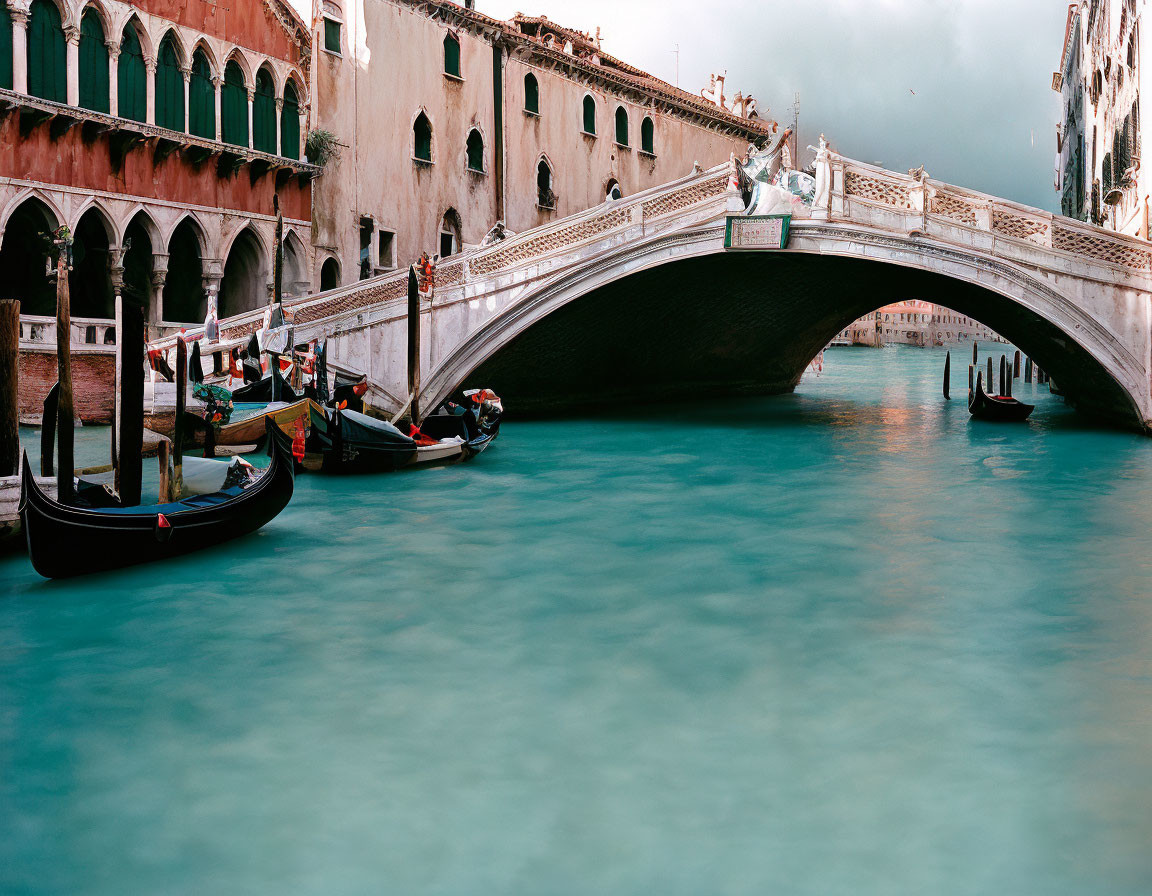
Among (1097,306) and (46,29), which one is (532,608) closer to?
(1097,306)

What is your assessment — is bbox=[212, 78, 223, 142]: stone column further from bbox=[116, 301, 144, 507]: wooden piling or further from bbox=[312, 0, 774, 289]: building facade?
bbox=[116, 301, 144, 507]: wooden piling

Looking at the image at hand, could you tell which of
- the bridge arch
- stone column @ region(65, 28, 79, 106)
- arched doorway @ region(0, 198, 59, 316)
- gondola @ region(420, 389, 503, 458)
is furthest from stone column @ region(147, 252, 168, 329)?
gondola @ region(420, 389, 503, 458)

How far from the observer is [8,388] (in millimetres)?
6332

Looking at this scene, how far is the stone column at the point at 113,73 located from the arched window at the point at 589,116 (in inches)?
339

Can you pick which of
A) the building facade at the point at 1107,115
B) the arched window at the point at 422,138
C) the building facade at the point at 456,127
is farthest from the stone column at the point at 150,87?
the building facade at the point at 1107,115

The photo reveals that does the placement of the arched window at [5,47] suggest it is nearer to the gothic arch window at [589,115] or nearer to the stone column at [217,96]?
the stone column at [217,96]

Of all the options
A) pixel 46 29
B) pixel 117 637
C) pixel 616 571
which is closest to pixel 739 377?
pixel 46 29

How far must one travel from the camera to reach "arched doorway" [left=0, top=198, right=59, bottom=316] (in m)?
13.0

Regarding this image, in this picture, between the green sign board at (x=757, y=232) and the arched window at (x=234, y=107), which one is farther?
the arched window at (x=234, y=107)

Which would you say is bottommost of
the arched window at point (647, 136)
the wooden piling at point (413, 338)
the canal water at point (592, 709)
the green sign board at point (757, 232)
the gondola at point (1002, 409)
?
the canal water at point (592, 709)

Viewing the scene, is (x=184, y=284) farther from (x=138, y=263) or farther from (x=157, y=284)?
(x=157, y=284)

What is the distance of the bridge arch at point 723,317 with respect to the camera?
11.2m

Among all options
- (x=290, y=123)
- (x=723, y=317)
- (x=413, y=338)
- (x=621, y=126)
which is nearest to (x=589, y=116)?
(x=621, y=126)

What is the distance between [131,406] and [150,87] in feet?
25.5
